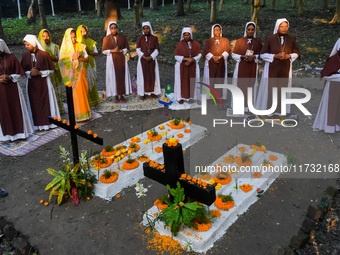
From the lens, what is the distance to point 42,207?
4941 millimetres

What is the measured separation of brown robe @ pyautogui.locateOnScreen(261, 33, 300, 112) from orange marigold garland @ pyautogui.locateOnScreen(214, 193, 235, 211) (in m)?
3.88

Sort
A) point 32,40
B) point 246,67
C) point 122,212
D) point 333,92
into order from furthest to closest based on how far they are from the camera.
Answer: point 246,67 → point 32,40 → point 333,92 → point 122,212

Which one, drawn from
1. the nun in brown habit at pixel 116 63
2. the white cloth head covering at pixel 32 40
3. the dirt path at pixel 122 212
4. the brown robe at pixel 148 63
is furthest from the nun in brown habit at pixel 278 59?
the white cloth head covering at pixel 32 40

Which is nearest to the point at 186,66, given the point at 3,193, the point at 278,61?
the point at 278,61

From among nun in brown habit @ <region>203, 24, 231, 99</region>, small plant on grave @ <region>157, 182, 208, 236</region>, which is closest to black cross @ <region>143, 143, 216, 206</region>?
small plant on grave @ <region>157, 182, 208, 236</region>

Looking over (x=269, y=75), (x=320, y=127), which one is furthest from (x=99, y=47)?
(x=320, y=127)

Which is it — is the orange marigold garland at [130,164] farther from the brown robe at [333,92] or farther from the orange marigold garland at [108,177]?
the brown robe at [333,92]

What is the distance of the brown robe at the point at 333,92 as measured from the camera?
6633 millimetres

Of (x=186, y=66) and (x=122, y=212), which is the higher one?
(x=186, y=66)

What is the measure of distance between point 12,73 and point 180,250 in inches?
204

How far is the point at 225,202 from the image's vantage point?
4.52 metres

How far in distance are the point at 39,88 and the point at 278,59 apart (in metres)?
5.43

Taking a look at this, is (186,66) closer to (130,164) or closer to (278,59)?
(278,59)

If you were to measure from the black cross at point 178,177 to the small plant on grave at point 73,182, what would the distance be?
4.72 ft
